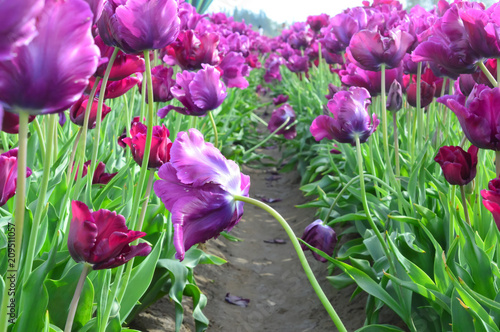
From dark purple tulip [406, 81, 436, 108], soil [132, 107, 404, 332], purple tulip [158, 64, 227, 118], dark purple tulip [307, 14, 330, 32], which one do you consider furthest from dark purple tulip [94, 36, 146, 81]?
dark purple tulip [307, 14, 330, 32]

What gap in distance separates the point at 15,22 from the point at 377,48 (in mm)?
1590

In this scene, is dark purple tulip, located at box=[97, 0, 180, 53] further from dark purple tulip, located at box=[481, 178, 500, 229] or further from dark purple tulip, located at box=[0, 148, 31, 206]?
dark purple tulip, located at box=[481, 178, 500, 229]

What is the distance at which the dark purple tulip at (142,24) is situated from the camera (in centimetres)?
112

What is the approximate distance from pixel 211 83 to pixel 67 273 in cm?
94

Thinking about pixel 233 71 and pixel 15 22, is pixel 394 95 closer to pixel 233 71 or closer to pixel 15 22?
pixel 233 71

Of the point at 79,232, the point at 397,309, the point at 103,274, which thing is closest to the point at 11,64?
the point at 79,232

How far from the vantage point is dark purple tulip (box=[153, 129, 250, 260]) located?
898mm

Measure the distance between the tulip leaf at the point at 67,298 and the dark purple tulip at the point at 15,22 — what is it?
2.93ft

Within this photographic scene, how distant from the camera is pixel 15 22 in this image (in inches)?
18.7

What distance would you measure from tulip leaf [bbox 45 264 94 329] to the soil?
621mm

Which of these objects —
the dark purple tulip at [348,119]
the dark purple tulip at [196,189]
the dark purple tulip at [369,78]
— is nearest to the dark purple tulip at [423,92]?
the dark purple tulip at [369,78]

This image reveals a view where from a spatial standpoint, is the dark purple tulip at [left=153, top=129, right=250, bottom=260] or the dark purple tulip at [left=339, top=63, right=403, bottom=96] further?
the dark purple tulip at [left=339, top=63, right=403, bottom=96]

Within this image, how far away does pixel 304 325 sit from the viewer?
7.67 feet

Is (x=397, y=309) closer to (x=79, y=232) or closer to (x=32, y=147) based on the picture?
(x=79, y=232)
